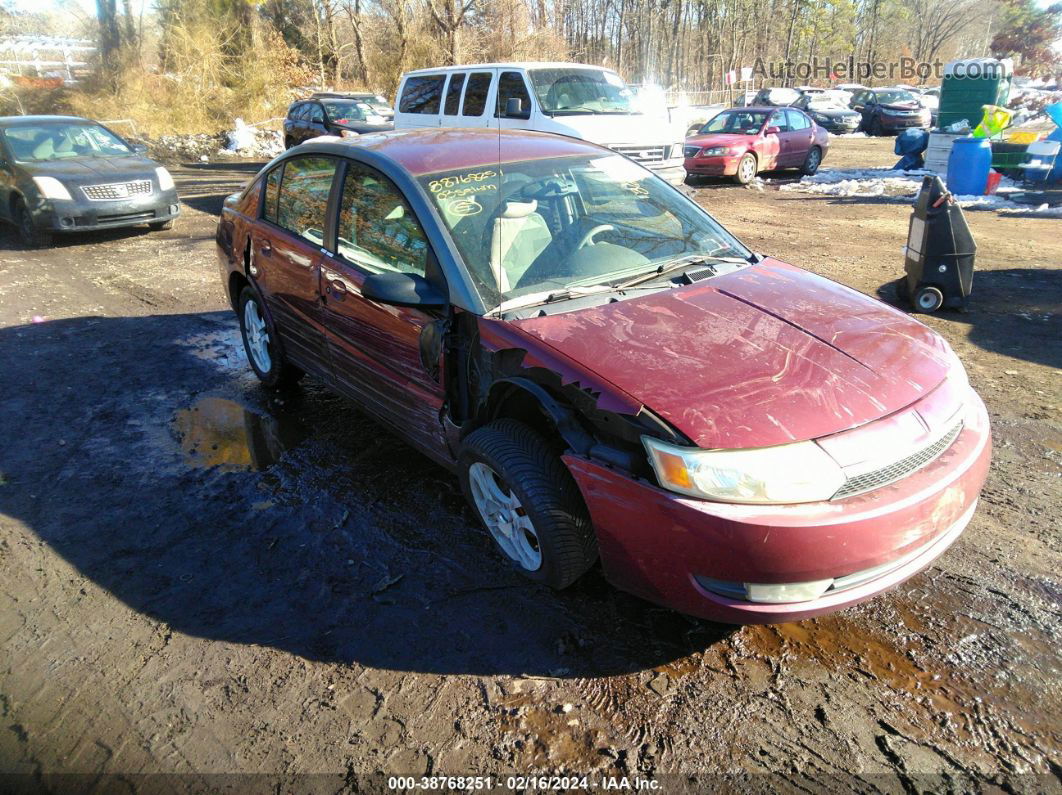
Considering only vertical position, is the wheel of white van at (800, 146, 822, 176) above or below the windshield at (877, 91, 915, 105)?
below

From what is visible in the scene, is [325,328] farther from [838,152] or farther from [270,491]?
[838,152]

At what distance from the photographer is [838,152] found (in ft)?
71.4

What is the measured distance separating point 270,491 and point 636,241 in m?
2.37

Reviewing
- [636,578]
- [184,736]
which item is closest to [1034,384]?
[636,578]

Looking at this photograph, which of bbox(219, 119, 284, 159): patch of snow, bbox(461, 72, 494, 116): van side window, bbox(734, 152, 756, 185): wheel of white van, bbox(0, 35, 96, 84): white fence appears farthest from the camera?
bbox(0, 35, 96, 84): white fence

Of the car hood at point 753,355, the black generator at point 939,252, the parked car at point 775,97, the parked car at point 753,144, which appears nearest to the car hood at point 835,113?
the parked car at point 775,97

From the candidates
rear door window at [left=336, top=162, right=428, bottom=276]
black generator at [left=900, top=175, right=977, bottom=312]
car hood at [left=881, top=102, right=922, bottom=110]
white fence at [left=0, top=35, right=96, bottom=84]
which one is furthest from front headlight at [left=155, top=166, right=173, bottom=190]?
car hood at [left=881, top=102, right=922, bottom=110]

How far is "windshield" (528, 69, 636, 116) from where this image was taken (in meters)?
11.1

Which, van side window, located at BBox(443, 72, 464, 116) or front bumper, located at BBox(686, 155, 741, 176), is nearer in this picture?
van side window, located at BBox(443, 72, 464, 116)

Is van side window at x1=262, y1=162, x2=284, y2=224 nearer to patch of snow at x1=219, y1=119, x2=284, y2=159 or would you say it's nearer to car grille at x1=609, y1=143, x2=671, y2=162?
car grille at x1=609, y1=143, x2=671, y2=162

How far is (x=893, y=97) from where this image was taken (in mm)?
28172

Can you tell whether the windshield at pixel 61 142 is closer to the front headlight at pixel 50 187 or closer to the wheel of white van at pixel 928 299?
the front headlight at pixel 50 187

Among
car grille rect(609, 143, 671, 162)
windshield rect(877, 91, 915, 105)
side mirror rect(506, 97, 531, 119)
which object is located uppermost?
windshield rect(877, 91, 915, 105)

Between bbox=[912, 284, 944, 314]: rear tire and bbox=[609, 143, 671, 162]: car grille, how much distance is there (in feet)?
18.8
